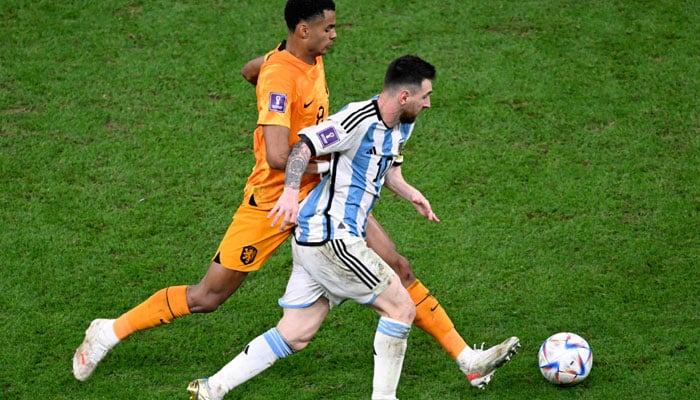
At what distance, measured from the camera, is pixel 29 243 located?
25.1ft

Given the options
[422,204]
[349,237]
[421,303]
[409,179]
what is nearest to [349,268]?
[349,237]

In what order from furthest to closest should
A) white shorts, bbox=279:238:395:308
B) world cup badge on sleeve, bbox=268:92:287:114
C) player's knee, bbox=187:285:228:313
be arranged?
player's knee, bbox=187:285:228:313 → world cup badge on sleeve, bbox=268:92:287:114 → white shorts, bbox=279:238:395:308

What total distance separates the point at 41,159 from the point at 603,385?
497 cm

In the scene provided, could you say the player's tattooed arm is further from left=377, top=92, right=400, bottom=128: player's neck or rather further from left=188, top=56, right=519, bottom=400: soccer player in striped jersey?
left=377, top=92, right=400, bottom=128: player's neck

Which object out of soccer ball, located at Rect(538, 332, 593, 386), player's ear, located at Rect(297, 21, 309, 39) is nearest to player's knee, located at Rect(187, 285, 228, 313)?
player's ear, located at Rect(297, 21, 309, 39)

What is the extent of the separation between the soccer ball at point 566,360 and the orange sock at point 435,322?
503 mm

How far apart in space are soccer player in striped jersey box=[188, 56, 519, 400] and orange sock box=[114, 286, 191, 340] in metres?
0.58

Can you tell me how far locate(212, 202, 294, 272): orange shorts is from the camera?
6.05 meters

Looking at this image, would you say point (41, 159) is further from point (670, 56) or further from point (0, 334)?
point (670, 56)

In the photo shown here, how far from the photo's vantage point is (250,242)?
19.8ft

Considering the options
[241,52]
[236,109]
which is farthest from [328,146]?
[241,52]

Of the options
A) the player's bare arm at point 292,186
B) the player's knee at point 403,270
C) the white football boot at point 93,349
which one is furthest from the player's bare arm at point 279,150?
the white football boot at point 93,349

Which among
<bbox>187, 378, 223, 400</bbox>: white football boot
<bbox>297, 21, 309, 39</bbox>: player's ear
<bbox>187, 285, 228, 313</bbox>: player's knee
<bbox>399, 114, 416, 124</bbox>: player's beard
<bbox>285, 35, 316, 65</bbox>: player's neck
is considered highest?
<bbox>297, 21, 309, 39</bbox>: player's ear

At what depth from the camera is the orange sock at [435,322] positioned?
248 inches
